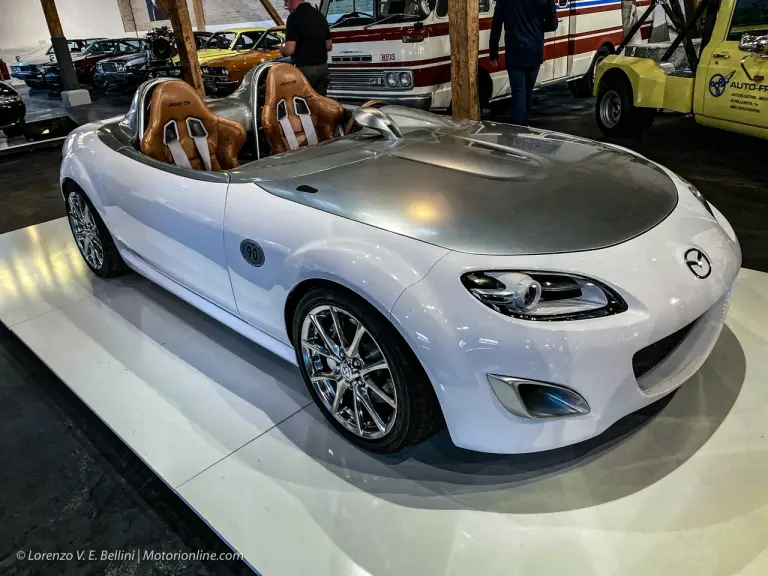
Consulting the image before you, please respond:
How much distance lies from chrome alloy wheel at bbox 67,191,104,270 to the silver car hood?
1.47m

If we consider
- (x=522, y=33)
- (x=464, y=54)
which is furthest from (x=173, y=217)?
(x=522, y=33)

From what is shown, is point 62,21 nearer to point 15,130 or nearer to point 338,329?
point 15,130

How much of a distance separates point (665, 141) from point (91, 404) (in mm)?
5718

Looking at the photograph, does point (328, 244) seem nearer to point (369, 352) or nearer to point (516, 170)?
point (369, 352)

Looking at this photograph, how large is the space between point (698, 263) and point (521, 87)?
460 cm

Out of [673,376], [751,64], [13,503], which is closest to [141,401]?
[13,503]

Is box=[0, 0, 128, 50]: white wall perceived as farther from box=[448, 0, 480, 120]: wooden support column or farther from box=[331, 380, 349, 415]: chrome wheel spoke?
box=[331, 380, 349, 415]: chrome wheel spoke

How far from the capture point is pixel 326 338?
2.02 m

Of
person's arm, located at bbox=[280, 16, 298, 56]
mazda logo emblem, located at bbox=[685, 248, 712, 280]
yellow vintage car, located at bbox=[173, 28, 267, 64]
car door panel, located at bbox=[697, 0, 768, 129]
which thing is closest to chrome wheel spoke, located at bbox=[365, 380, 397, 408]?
mazda logo emblem, located at bbox=[685, 248, 712, 280]

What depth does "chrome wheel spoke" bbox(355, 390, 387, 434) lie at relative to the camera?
6.46ft

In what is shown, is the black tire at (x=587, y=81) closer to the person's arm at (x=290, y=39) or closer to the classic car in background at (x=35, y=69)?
the person's arm at (x=290, y=39)

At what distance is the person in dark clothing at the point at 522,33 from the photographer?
5.65 m

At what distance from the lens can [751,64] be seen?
181 inches
